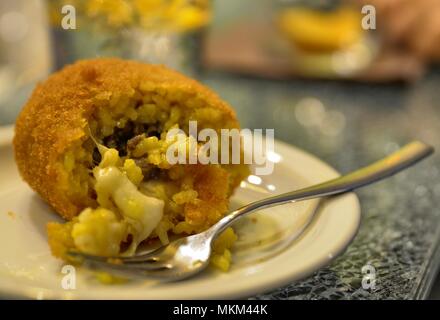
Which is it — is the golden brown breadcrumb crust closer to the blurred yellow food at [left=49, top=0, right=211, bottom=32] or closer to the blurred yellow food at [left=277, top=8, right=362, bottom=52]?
the blurred yellow food at [left=49, top=0, right=211, bottom=32]

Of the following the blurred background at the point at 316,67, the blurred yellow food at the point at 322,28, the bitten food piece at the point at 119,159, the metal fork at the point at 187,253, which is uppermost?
the blurred yellow food at the point at 322,28

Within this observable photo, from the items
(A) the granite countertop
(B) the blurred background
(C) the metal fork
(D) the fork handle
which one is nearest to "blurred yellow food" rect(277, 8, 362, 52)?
(B) the blurred background

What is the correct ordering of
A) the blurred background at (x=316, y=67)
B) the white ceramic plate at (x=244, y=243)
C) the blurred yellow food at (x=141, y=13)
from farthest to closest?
Result: the blurred yellow food at (x=141, y=13), the blurred background at (x=316, y=67), the white ceramic plate at (x=244, y=243)

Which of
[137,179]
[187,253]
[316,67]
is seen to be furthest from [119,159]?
[316,67]

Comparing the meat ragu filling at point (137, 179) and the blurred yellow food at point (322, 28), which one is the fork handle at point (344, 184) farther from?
the blurred yellow food at point (322, 28)

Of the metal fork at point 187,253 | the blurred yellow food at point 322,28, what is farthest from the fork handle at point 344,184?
the blurred yellow food at point 322,28

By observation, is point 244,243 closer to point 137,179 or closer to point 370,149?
point 137,179
